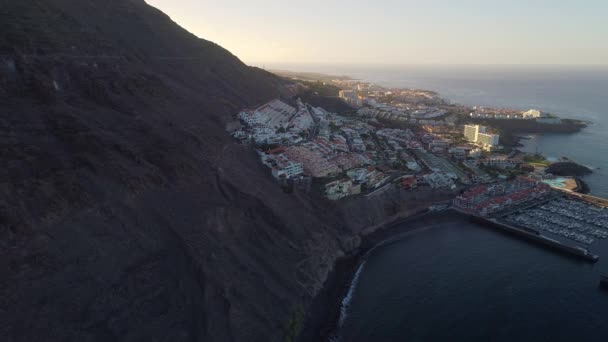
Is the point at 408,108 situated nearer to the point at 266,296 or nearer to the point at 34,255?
the point at 266,296

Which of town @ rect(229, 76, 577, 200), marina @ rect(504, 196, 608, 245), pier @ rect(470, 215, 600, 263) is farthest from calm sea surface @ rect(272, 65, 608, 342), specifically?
town @ rect(229, 76, 577, 200)

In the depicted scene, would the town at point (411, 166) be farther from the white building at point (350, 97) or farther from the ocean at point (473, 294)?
the white building at point (350, 97)

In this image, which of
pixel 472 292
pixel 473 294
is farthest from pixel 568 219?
pixel 473 294

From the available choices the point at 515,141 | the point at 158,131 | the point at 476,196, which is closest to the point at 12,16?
the point at 158,131

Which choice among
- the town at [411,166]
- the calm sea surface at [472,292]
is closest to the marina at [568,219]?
the town at [411,166]

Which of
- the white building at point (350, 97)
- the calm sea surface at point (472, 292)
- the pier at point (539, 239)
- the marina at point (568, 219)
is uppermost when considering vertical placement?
the white building at point (350, 97)
